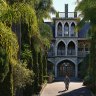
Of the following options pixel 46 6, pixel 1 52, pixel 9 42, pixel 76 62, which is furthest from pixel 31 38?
pixel 76 62

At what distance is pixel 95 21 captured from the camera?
778 inches

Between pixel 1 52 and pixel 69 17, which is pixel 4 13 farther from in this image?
pixel 69 17

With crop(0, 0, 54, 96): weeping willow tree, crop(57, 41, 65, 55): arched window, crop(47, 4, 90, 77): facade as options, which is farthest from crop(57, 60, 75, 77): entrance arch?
crop(0, 0, 54, 96): weeping willow tree

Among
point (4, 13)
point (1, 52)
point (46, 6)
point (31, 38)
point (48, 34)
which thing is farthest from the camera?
point (48, 34)

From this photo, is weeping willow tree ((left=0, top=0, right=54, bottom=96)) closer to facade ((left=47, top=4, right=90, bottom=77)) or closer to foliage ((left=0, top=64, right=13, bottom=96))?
foliage ((left=0, top=64, right=13, bottom=96))

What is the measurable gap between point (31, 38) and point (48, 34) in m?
13.3

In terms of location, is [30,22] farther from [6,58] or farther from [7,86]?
[7,86]

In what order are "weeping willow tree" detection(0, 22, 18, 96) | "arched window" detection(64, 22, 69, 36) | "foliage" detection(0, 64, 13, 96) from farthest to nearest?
1. "arched window" detection(64, 22, 69, 36)
2. "foliage" detection(0, 64, 13, 96)
3. "weeping willow tree" detection(0, 22, 18, 96)

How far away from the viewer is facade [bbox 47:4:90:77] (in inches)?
2549

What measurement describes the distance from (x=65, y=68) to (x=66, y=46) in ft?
11.9

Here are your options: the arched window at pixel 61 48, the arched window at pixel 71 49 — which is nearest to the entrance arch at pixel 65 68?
the arched window at pixel 71 49

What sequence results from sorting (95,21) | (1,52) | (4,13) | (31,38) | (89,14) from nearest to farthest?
(4,13), (1,52), (89,14), (95,21), (31,38)

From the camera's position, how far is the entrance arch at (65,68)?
65312mm

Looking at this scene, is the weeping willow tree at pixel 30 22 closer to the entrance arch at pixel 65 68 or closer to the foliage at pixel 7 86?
the foliage at pixel 7 86
